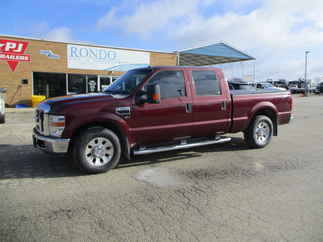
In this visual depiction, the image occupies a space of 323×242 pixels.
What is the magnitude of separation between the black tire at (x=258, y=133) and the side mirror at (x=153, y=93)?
2950mm

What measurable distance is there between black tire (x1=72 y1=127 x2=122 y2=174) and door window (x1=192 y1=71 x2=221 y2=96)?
84.3 inches

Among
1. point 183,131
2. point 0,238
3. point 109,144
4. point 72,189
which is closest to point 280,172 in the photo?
point 183,131

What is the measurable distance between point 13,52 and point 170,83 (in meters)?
16.3

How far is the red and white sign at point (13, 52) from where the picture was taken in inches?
704

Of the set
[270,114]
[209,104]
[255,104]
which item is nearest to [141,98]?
[209,104]

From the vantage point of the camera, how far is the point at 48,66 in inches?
768

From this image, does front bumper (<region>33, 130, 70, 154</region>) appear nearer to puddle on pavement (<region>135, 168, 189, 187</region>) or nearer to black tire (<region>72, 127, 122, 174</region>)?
black tire (<region>72, 127, 122, 174</region>)

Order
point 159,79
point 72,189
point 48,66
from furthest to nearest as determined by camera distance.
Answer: point 48,66 → point 159,79 → point 72,189

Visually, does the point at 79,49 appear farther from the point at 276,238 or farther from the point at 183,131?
the point at 276,238

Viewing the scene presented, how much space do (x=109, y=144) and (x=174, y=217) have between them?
2175 millimetres

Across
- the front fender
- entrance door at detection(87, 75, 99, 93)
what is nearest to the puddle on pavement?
the front fender

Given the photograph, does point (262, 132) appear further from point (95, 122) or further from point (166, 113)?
point (95, 122)

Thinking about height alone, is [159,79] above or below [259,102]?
above

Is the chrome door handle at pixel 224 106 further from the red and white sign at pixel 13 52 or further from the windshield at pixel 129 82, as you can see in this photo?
the red and white sign at pixel 13 52
